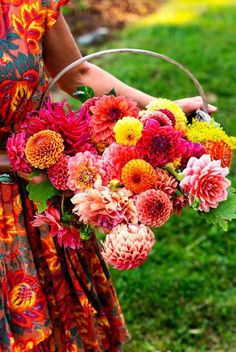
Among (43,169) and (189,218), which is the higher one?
(43,169)

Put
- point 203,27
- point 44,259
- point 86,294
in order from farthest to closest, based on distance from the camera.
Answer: point 203,27 → point 86,294 → point 44,259

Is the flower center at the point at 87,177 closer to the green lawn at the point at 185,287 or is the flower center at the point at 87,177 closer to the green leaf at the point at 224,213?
the green leaf at the point at 224,213

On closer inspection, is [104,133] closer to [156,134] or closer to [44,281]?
[156,134]

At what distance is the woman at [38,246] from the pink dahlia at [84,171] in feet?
0.91

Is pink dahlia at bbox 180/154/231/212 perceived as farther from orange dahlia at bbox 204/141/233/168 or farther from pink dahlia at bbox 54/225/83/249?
pink dahlia at bbox 54/225/83/249

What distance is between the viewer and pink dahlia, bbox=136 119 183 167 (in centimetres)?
148

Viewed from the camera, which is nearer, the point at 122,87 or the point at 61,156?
the point at 61,156

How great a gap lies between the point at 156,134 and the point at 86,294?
0.72 metres

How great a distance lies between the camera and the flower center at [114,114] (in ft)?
5.18

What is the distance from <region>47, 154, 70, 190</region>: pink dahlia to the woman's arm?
43 centimetres

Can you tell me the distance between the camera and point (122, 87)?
1.95 metres

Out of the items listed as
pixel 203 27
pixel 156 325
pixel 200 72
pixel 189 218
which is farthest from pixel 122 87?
pixel 203 27

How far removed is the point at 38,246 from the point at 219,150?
1.99 ft

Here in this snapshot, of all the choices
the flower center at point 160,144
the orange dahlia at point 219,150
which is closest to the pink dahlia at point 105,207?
the flower center at point 160,144
